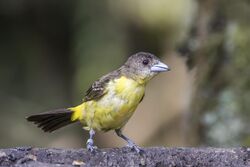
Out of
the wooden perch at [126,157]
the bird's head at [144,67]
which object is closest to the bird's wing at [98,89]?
the bird's head at [144,67]

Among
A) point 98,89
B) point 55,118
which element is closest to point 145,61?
point 98,89

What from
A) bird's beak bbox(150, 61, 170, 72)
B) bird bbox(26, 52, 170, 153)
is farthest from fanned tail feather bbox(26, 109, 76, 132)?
bird's beak bbox(150, 61, 170, 72)

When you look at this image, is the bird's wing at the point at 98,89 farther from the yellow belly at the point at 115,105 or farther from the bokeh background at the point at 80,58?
the bokeh background at the point at 80,58

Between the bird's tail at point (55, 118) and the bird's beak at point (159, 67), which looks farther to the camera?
the bird's tail at point (55, 118)

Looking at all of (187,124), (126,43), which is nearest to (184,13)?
(126,43)

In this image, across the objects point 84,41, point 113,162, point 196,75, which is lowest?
point 113,162

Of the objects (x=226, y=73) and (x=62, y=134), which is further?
(x=62, y=134)

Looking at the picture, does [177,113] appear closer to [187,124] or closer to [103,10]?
[103,10]

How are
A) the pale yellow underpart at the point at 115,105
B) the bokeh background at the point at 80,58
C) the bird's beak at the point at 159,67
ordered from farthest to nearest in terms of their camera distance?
the bokeh background at the point at 80,58 → the bird's beak at the point at 159,67 → the pale yellow underpart at the point at 115,105
